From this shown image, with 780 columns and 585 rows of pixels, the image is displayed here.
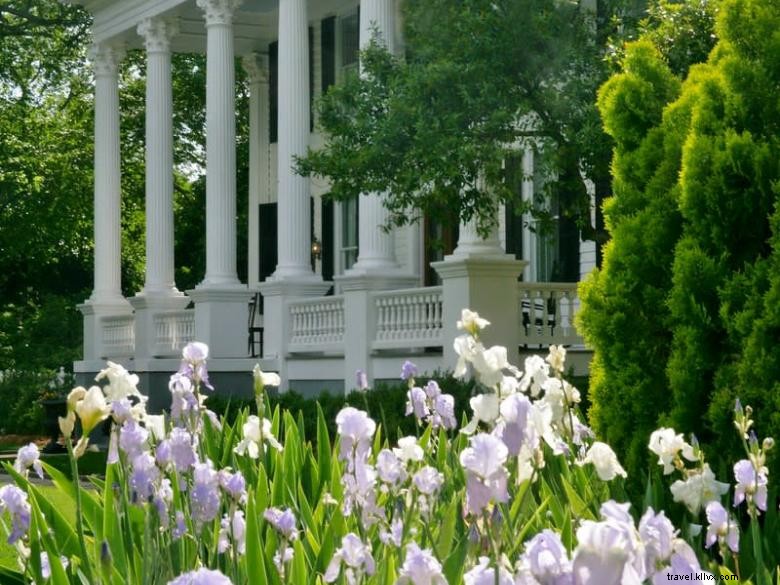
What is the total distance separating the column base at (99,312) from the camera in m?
28.6

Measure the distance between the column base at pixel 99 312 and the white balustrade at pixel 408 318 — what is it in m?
9.02

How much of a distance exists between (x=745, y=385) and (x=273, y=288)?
1715 centimetres

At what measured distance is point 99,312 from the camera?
93.8ft

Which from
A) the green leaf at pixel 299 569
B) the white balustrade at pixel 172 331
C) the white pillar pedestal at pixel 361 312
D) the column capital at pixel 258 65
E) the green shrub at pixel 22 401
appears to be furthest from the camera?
the green shrub at pixel 22 401

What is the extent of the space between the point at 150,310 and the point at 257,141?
562cm

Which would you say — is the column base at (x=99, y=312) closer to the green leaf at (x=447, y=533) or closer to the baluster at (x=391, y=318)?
the baluster at (x=391, y=318)

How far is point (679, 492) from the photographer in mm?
4055

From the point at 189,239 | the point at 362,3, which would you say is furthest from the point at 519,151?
the point at 189,239

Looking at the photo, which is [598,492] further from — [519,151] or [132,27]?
[132,27]

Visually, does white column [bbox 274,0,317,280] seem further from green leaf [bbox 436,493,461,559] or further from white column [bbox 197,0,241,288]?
green leaf [bbox 436,493,461,559]

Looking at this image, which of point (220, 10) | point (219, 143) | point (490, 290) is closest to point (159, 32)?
point (220, 10)


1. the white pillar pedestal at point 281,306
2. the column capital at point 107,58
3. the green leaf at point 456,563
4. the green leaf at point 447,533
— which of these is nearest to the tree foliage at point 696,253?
the green leaf at point 447,533

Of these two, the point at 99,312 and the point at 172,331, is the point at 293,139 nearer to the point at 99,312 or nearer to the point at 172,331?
the point at 172,331

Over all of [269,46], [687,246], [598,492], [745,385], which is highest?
[269,46]
